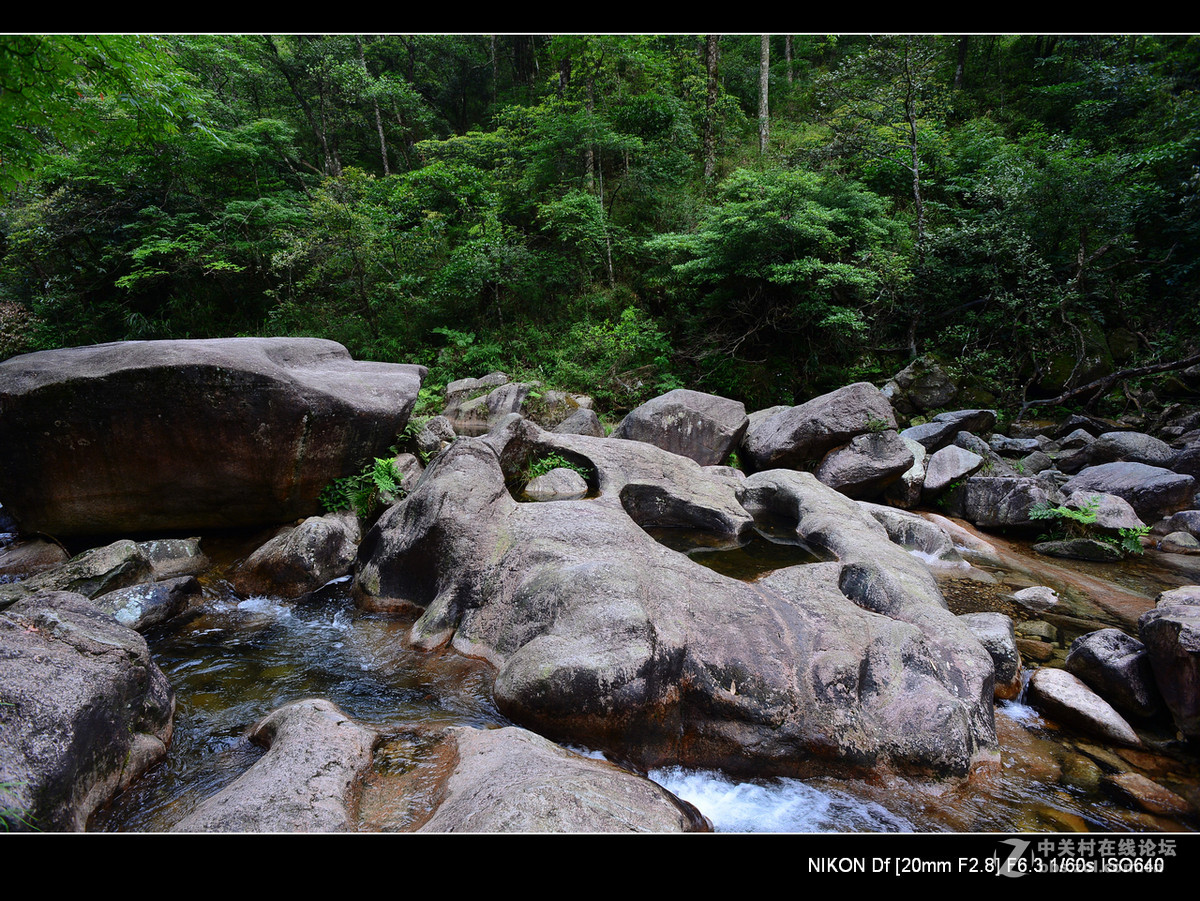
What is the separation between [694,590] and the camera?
14.6ft

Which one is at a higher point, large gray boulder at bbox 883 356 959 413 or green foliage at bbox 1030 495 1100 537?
large gray boulder at bbox 883 356 959 413

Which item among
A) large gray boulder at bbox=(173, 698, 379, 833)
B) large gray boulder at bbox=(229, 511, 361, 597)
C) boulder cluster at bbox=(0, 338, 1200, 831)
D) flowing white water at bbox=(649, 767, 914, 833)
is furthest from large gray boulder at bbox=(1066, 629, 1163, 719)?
large gray boulder at bbox=(229, 511, 361, 597)

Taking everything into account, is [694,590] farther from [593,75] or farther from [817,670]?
[593,75]

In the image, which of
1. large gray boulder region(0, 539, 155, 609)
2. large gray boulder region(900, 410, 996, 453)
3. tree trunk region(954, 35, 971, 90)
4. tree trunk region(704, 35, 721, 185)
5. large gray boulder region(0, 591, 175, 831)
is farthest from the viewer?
tree trunk region(954, 35, 971, 90)

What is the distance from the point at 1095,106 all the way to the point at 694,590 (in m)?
19.8

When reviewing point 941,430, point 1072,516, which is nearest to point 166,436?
point 1072,516

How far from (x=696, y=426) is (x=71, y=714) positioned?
841 centimetres

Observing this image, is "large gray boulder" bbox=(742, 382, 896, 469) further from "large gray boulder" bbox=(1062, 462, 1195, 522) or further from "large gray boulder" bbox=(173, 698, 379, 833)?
"large gray boulder" bbox=(173, 698, 379, 833)

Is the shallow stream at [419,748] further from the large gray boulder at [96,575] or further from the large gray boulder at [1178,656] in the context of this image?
the large gray boulder at [96,575]

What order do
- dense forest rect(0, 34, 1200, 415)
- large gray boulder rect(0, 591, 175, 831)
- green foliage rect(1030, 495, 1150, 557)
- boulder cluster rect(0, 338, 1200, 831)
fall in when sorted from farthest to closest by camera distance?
dense forest rect(0, 34, 1200, 415) → green foliage rect(1030, 495, 1150, 557) → boulder cluster rect(0, 338, 1200, 831) → large gray boulder rect(0, 591, 175, 831)

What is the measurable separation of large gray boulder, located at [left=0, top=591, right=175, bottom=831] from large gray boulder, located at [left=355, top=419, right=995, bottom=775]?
197cm

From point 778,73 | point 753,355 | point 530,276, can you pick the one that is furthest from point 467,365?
point 778,73

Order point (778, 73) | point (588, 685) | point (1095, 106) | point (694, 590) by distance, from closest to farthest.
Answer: point (588, 685) < point (694, 590) < point (1095, 106) < point (778, 73)

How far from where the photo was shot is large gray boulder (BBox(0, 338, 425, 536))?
6.18 meters
